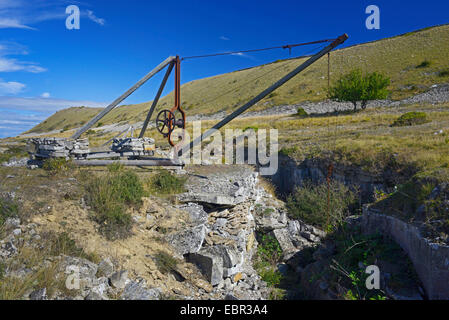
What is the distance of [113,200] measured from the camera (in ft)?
24.0

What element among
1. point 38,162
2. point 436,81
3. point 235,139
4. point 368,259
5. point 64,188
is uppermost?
point 436,81

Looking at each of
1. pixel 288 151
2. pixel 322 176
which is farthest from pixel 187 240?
pixel 288 151

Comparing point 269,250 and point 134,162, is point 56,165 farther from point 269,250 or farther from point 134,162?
point 269,250

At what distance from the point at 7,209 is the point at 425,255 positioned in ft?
26.9

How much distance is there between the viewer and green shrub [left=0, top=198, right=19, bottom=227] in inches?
231

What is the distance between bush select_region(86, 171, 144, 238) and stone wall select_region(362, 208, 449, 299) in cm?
621

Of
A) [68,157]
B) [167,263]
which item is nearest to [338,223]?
[167,263]

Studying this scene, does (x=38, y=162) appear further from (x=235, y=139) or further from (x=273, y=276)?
(x=235, y=139)

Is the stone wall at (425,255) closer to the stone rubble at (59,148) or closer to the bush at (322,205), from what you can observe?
the bush at (322,205)

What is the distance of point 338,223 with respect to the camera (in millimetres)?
9055

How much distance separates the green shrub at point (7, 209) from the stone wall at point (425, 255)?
8026mm

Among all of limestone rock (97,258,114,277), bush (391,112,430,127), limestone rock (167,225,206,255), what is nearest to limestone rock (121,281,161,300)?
limestone rock (97,258,114,277)

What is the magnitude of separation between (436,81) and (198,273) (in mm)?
38195
